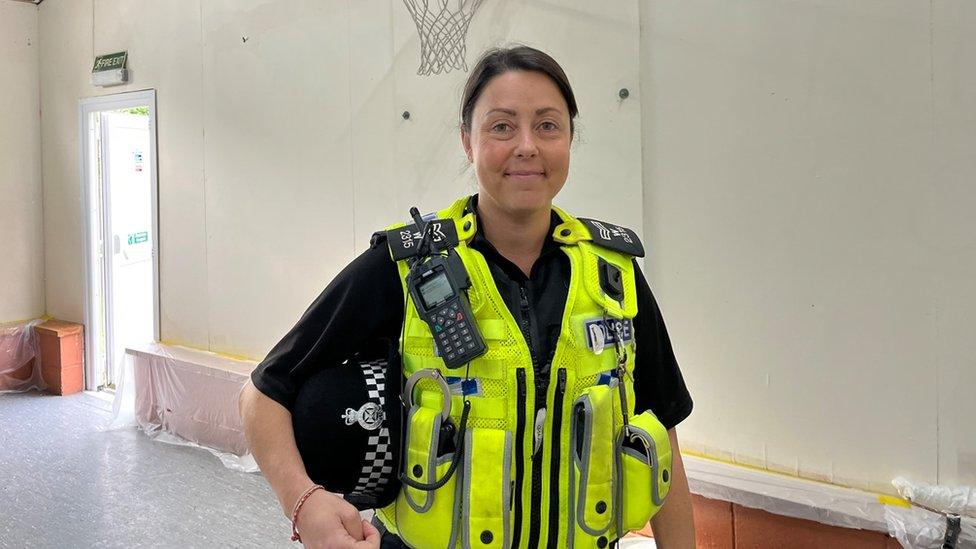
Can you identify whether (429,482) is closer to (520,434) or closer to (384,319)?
(520,434)

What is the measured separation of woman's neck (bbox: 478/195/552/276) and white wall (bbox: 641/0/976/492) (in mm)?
1278

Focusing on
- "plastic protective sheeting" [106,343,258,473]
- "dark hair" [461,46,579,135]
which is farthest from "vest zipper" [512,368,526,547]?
"plastic protective sheeting" [106,343,258,473]

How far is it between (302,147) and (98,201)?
221 cm

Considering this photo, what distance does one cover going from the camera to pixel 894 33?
6.38ft

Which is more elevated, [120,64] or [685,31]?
[120,64]

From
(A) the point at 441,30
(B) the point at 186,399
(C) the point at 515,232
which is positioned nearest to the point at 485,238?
(C) the point at 515,232

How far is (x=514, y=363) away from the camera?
1.04m

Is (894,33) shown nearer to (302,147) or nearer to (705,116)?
(705,116)

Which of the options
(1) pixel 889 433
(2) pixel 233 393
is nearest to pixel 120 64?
(2) pixel 233 393

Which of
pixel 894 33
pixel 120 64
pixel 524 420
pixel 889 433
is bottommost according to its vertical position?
pixel 889 433

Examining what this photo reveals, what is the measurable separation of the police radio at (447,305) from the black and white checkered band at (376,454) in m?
0.11

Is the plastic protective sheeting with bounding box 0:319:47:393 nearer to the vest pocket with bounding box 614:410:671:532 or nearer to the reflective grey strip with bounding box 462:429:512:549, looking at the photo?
the reflective grey strip with bounding box 462:429:512:549

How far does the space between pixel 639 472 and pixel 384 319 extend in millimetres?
454

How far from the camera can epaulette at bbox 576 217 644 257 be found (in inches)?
46.3
